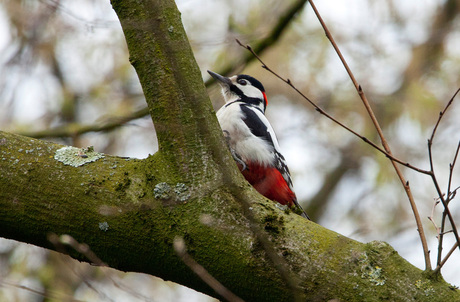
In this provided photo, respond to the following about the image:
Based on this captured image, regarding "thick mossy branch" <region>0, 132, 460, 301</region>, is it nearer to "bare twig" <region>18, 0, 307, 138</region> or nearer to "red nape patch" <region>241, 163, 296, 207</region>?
"red nape patch" <region>241, 163, 296, 207</region>

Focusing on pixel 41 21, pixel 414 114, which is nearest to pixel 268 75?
pixel 414 114

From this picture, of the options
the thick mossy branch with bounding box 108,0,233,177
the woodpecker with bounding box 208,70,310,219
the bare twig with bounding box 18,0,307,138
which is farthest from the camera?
the bare twig with bounding box 18,0,307,138

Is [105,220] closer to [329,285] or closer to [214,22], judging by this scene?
[329,285]

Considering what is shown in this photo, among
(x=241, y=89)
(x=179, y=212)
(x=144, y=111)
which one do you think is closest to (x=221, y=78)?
(x=241, y=89)

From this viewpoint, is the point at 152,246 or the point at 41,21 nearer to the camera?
the point at 152,246

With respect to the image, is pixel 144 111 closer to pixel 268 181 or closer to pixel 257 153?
pixel 257 153

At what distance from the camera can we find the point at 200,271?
2025 millimetres

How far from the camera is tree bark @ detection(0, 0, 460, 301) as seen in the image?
79.7 inches

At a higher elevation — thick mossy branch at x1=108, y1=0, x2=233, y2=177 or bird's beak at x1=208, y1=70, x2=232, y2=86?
bird's beak at x1=208, y1=70, x2=232, y2=86

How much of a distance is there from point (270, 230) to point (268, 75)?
504 cm

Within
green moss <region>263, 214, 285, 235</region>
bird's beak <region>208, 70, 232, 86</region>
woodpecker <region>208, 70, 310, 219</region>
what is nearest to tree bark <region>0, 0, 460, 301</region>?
green moss <region>263, 214, 285, 235</region>

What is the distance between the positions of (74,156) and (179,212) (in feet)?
1.81

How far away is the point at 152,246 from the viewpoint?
211 centimetres

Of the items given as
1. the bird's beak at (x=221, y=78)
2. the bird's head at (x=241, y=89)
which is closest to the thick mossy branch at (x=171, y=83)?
the bird's beak at (x=221, y=78)
